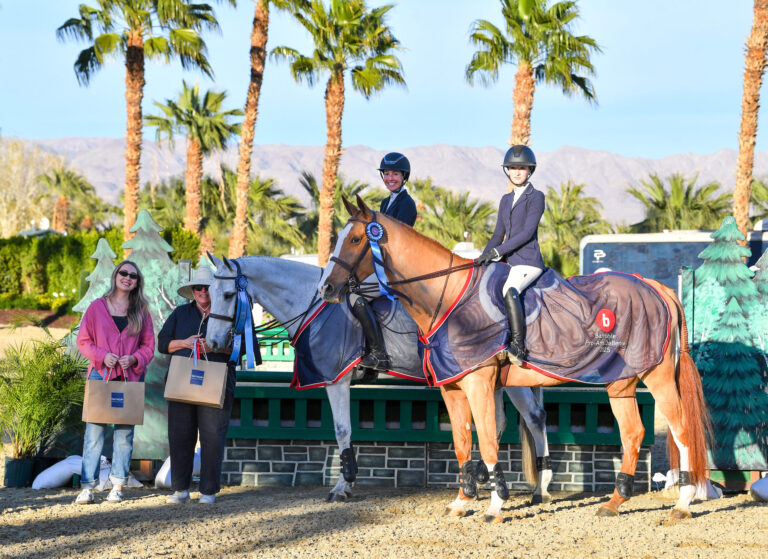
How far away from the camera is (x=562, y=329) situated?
6883 mm

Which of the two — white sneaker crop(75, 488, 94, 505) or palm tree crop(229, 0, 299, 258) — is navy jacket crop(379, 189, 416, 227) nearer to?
white sneaker crop(75, 488, 94, 505)

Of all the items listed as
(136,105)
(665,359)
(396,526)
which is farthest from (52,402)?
(136,105)

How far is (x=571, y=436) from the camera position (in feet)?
27.2

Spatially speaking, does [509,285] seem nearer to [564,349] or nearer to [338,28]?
[564,349]

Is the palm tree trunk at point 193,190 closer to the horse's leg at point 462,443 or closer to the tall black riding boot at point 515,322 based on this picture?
the horse's leg at point 462,443

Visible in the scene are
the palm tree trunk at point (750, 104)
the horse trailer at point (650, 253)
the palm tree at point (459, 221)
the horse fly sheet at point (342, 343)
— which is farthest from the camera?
the palm tree at point (459, 221)

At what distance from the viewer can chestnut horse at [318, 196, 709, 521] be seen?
6652 mm

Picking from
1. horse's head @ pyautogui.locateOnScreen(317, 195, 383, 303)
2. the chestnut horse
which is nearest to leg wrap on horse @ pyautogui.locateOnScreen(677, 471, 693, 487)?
the chestnut horse

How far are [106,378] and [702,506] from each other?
5188 millimetres

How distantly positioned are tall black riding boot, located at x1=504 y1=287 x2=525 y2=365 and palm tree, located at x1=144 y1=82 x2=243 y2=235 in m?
23.5

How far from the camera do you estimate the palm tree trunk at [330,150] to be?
24844 millimetres

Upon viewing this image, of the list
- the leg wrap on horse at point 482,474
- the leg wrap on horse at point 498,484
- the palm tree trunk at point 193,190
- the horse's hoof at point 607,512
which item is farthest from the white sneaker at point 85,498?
the palm tree trunk at point 193,190

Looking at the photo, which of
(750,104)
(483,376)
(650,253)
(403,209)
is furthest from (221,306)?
(750,104)

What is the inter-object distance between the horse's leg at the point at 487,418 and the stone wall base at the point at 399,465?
1427 mm
